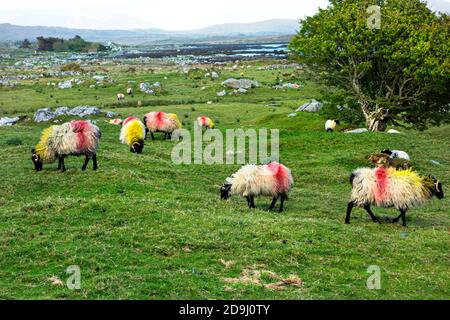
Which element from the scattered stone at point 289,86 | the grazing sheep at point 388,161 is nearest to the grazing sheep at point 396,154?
the grazing sheep at point 388,161

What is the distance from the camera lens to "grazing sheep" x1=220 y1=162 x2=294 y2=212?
18.2m

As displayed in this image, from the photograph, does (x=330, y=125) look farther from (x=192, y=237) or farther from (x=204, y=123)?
(x=192, y=237)

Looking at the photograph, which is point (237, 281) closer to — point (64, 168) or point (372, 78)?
A: point (64, 168)

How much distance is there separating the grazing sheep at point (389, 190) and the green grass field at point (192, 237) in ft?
2.44

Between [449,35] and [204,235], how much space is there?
26.5 metres

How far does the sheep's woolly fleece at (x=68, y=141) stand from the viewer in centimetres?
2020

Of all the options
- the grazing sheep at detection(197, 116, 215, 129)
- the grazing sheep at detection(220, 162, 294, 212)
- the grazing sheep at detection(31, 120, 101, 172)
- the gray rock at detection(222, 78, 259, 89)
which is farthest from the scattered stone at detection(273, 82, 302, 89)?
the grazing sheep at detection(220, 162, 294, 212)

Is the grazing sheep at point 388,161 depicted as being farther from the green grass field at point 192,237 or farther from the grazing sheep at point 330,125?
the grazing sheep at point 330,125

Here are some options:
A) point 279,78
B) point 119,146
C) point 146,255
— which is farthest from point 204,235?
point 279,78

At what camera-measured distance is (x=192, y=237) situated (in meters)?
14.1

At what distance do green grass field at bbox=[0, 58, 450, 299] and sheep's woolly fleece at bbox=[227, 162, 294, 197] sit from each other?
69 cm

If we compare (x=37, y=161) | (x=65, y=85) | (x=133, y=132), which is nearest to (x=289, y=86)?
(x=65, y=85)

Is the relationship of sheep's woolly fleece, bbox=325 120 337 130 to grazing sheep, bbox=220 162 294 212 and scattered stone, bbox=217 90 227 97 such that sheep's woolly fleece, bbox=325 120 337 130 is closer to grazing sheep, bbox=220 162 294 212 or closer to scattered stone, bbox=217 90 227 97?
scattered stone, bbox=217 90 227 97

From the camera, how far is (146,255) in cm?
1291
